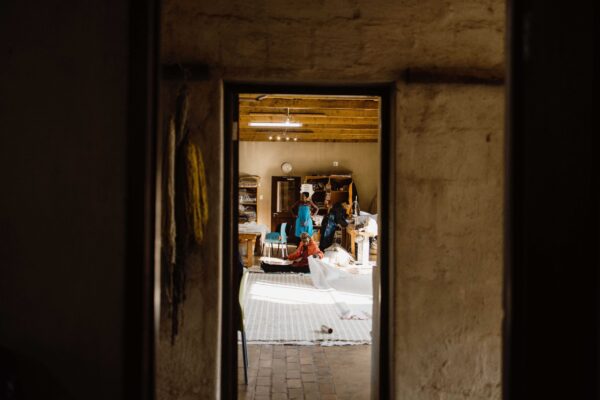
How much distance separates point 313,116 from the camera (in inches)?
372

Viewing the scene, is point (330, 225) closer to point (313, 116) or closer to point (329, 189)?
point (313, 116)

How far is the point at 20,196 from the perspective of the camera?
139 cm

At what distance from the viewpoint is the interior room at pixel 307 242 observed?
15.4 feet

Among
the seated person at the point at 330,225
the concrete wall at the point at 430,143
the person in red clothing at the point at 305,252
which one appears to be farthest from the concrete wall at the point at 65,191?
the seated person at the point at 330,225

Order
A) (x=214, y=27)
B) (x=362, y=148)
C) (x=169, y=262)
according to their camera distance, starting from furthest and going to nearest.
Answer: (x=362, y=148) < (x=214, y=27) < (x=169, y=262)

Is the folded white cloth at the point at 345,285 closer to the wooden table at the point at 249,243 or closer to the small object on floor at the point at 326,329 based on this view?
the small object on floor at the point at 326,329

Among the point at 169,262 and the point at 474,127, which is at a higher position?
the point at 474,127

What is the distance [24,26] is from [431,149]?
2.36 metres

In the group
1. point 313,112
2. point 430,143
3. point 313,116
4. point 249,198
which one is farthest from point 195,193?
point 249,198

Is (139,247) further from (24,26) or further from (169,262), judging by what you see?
(169,262)

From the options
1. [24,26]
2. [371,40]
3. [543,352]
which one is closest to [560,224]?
[543,352]

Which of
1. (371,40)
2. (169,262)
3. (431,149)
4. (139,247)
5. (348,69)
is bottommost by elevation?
(169,262)

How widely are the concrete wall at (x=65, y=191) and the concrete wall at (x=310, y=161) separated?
42.1ft

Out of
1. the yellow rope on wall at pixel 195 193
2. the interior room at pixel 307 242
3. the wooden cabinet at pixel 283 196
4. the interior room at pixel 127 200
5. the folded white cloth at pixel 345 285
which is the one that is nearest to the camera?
the interior room at pixel 127 200
